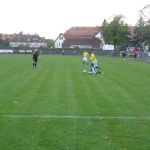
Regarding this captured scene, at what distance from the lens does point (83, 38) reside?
604ft

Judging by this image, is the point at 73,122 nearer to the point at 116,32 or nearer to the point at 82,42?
the point at 116,32

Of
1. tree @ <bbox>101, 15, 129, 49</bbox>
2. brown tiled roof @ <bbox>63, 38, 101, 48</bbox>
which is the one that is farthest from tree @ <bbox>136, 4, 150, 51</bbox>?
brown tiled roof @ <bbox>63, 38, 101, 48</bbox>

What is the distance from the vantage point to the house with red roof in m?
179

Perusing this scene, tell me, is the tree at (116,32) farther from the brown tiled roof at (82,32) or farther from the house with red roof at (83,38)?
the brown tiled roof at (82,32)

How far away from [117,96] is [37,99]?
3504 mm

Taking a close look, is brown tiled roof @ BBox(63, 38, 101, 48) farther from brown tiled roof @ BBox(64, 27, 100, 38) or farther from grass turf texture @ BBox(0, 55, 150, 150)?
grass turf texture @ BBox(0, 55, 150, 150)

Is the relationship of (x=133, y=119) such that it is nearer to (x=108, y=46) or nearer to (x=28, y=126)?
(x=28, y=126)

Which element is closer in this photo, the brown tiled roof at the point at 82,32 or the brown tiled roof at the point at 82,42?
→ the brown tiled roof at the point at 82,42

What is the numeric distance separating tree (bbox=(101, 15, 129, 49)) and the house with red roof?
2873cm

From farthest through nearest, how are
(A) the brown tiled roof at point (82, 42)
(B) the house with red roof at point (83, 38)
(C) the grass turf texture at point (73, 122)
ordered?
(A) the brown tiled roof at point (82, 42), (B) the house with red roof at point (83, 38), (C) the grass turf texture at point (73, 122)

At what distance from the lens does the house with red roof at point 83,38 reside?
586 feet

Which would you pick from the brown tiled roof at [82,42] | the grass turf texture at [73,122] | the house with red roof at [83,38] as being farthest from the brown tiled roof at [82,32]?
the grass turf texture at [73,122]

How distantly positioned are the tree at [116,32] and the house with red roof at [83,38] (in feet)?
94.3

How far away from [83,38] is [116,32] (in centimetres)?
4493
